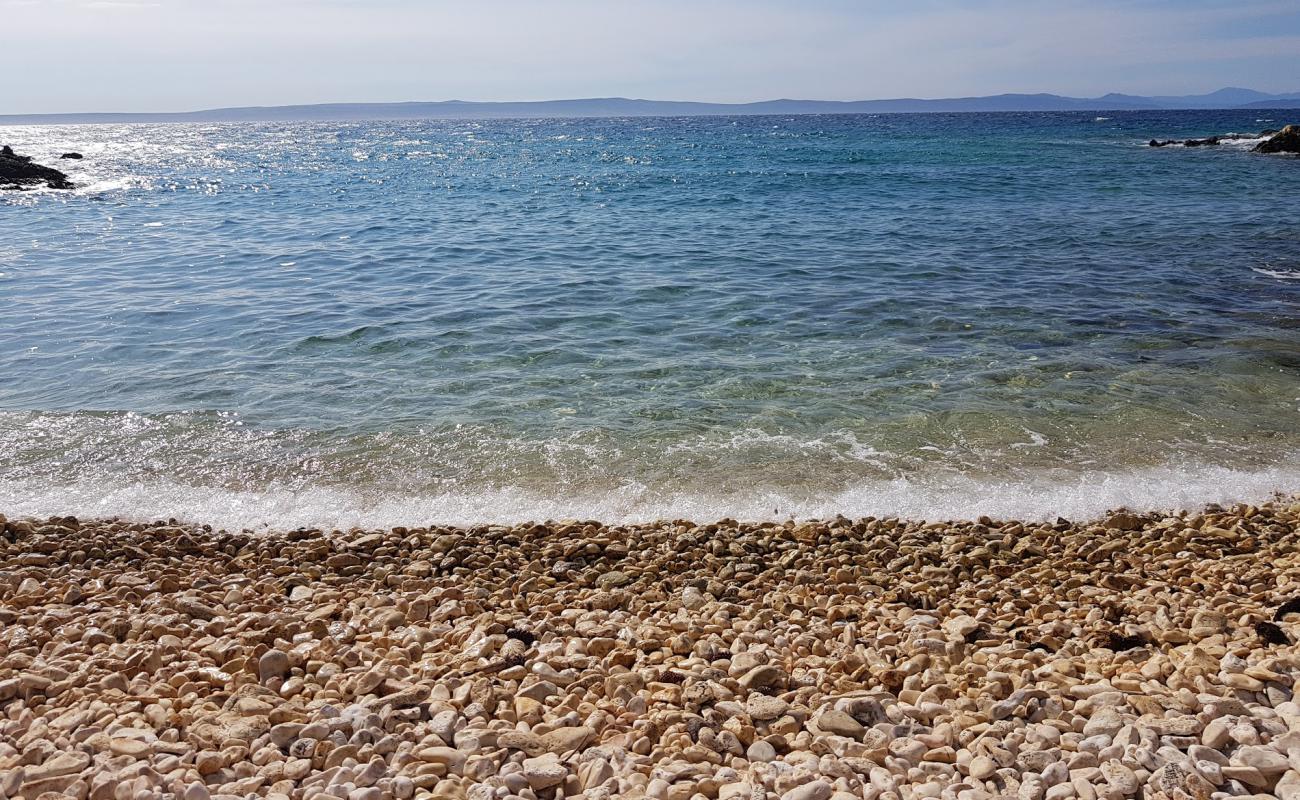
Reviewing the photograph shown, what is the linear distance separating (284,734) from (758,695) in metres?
2.14

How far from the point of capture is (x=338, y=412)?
9.09m

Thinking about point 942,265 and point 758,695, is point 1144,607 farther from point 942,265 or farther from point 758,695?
point 942,265

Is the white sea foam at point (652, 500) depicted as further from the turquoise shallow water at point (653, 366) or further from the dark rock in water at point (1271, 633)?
the dark rock in water at point (1271, 633)

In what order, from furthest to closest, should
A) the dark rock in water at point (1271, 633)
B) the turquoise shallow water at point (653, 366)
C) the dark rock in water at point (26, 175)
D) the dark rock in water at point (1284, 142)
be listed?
A: the dark rock in water at point (1284, 142) → the dark rock in water at point (26, 175) → the turquoise shallow water at point (653, 366) → the dark rock in water at point (1271, 633)

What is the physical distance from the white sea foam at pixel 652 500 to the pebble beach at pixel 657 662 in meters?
0.49

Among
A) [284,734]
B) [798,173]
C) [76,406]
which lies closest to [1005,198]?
[798,173]

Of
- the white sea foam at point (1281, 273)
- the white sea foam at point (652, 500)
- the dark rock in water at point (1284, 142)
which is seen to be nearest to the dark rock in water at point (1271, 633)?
the white sea foam at point (652, 500)

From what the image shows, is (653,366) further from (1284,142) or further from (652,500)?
(1284,142)

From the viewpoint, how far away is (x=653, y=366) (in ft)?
34.6

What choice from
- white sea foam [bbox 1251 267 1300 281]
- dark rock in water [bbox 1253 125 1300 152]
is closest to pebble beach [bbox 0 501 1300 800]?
white sea foam [bbox 1251 267 1300 281]

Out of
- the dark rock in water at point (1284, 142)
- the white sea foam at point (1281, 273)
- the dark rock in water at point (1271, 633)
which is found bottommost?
the dark rock in water at point (1271, 633)

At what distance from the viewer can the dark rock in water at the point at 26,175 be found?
36219 millimetres

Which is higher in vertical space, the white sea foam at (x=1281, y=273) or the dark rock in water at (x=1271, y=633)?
the white sea foam at (x=1281, y=273)

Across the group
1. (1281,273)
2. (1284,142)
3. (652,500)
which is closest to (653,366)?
(652,500)
